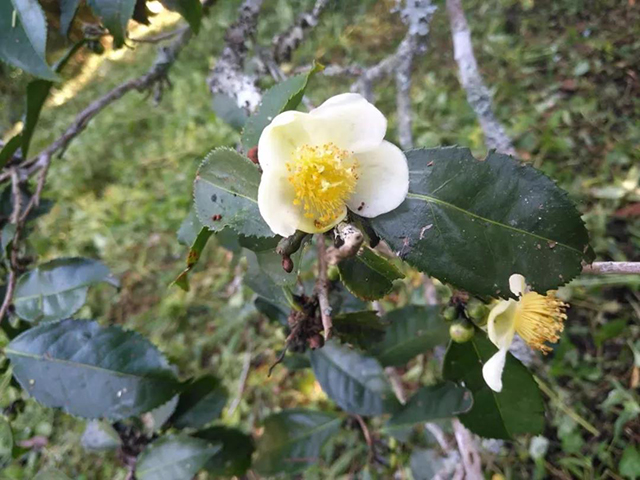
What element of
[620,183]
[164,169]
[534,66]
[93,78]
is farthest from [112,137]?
[620,183]

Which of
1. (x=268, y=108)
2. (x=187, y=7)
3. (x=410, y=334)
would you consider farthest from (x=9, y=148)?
(x=410, y=334)

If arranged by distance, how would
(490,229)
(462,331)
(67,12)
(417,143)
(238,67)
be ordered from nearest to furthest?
(490,229)
(462,331)
(67,12)
(238,67)
(417,143)

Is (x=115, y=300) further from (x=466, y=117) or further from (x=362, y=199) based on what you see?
(x=362, y=199)

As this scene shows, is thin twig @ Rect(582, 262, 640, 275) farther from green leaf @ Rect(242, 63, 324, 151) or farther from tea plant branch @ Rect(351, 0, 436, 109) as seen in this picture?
tea plant branch @ Rect(351, 0, 436, 109)

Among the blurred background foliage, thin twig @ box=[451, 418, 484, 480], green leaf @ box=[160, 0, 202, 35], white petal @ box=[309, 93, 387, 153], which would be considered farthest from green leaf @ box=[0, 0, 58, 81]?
thin twig @ box=[451, 418, 484, 480]

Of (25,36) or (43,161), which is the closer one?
(25,36)

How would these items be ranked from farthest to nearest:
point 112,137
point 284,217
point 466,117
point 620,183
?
point 112,137
point 466,117
point 620,183
point 284,217

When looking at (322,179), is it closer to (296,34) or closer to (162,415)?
(162,415)

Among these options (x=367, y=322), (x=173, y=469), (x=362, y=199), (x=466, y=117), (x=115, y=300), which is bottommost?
(x=115, y=300)
